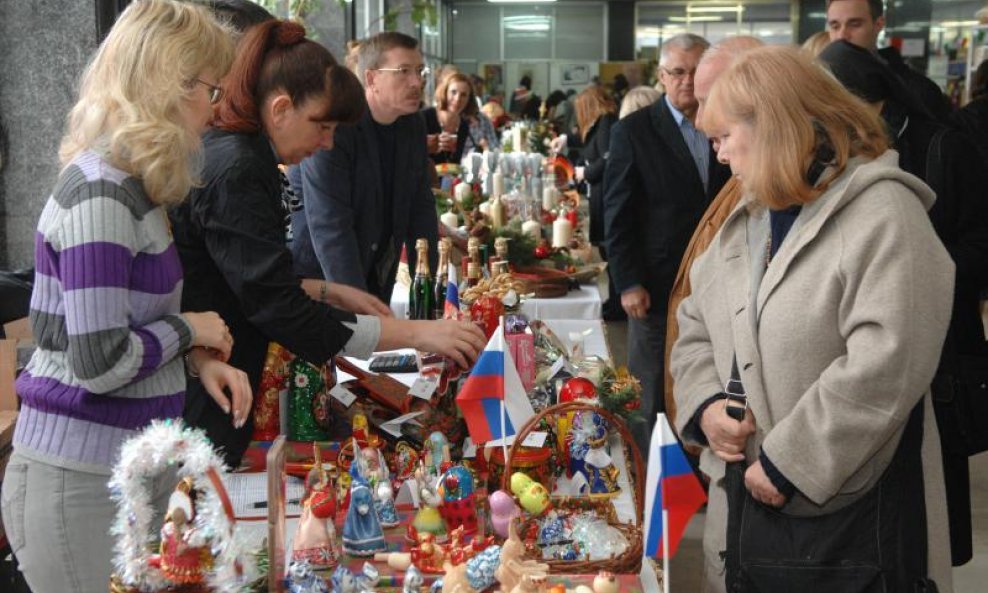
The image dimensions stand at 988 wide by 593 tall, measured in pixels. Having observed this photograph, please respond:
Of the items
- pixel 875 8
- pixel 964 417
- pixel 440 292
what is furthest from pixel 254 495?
pixel 875 8

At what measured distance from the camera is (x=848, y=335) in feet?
5.90

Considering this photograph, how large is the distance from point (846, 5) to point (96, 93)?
268cm

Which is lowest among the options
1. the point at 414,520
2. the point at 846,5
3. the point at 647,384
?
the point at 647,384

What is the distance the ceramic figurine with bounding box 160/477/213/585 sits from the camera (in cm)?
148

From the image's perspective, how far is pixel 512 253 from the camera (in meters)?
4.29

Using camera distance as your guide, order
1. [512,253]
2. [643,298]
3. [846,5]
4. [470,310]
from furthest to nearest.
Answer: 1. [512,253]
2. [643,298]
3. [846,5]
4. [470,310]

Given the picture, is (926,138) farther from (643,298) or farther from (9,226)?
(9,226)

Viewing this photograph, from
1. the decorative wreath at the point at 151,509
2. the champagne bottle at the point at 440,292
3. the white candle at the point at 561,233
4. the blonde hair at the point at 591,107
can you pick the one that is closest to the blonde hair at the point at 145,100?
the decorative wreath at the point at 151,509

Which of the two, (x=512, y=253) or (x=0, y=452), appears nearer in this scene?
(x=0, y=452)

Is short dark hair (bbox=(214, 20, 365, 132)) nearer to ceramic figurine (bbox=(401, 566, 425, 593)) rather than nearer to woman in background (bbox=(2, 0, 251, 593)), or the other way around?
woman in background (bbox=(2, 0, 251, 593))

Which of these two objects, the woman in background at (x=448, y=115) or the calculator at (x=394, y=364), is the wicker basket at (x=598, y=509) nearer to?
the calculator at (x=394, y=364)

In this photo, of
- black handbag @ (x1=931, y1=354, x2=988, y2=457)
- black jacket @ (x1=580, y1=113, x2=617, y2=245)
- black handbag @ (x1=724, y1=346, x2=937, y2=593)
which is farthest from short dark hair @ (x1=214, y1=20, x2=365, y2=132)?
black jacket @ (x1=580, y1=113, x2=617, y2=245)

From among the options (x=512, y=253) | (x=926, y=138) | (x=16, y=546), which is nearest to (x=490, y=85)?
(x=512, y=253)

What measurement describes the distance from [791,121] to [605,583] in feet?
2.63
